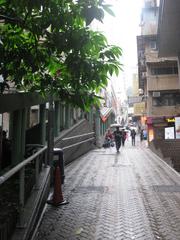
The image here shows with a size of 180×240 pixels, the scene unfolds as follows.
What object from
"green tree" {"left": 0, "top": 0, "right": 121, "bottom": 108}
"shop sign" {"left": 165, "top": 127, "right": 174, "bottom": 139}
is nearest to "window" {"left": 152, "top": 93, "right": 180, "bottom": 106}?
"shop sign" {"left": 165, "top": 127, "right": 174, "bottom": 139}

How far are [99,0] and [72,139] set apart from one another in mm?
12532

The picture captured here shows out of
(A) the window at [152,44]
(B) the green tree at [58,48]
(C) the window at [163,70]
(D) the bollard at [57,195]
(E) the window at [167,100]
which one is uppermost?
(A) the window at [152,44]

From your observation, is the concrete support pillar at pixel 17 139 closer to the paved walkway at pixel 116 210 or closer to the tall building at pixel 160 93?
the paved walkway at pixel 116 210

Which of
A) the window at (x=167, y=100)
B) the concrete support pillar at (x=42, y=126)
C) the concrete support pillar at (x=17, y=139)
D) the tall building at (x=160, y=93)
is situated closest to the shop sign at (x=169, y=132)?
the tall building at (x=160, y=93)

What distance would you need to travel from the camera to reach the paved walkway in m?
5.57

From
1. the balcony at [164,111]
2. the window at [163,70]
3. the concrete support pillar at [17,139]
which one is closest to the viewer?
the concrete support pillar at [17,139]

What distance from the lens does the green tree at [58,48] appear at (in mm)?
4164

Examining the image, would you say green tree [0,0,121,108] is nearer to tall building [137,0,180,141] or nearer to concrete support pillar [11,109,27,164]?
concrete support pillar [11,109,27,164]

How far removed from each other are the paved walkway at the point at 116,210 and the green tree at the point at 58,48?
219 cm

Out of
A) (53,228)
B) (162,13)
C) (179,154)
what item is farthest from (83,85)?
Result: (179,154)

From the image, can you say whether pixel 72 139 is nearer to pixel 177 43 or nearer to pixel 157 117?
pixel 177 43

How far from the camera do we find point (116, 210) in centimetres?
696

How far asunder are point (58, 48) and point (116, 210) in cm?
380

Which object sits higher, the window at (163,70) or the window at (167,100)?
the window at (163,70)
